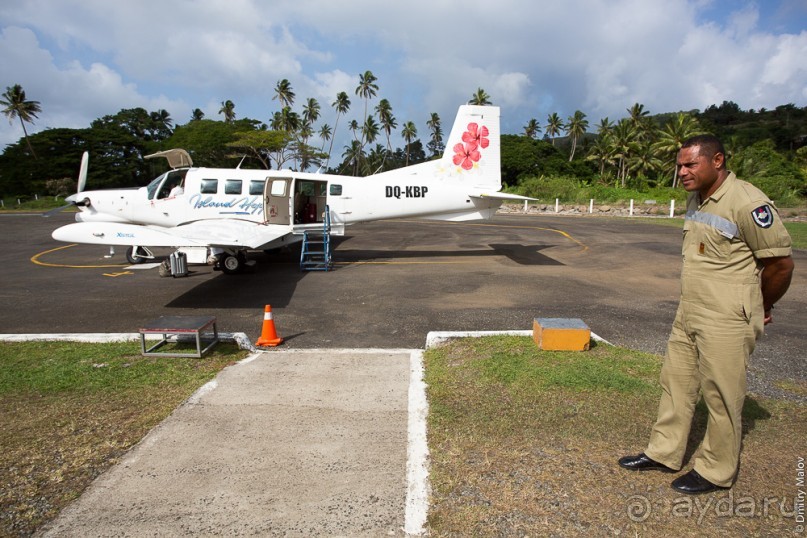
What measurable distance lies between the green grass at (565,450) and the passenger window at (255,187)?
10.0 m

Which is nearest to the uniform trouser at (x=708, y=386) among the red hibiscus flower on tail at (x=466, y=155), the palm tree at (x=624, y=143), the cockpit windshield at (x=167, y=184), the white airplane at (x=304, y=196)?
the white airplane at (x=304, y=196)

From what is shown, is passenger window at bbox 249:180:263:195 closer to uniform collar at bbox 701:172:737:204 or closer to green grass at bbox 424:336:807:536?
green grass at bbox 424:336:807:536

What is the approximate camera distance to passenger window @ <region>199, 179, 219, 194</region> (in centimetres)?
1370

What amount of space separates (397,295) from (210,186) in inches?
289

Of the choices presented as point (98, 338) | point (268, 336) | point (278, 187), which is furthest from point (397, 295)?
point (278, 187)

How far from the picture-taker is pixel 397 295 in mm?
10219

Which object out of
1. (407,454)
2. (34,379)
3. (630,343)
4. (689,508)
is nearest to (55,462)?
(34,379)

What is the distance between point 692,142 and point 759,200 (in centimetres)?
60

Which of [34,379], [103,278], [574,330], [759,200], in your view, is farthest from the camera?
[103,278]

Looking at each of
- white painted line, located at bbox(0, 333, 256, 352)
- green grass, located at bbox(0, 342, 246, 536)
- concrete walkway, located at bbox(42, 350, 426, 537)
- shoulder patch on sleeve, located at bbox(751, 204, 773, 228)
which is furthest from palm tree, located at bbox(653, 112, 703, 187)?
green grass, located at bbox(0, 342, 246, 536)

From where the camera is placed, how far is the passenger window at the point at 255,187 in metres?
13.8

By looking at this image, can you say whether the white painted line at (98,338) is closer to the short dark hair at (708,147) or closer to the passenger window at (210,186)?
the short dark hair at (708,147)

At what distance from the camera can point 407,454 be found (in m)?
3.85

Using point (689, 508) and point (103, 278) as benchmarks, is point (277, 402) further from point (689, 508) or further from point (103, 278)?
point (103, 278)
